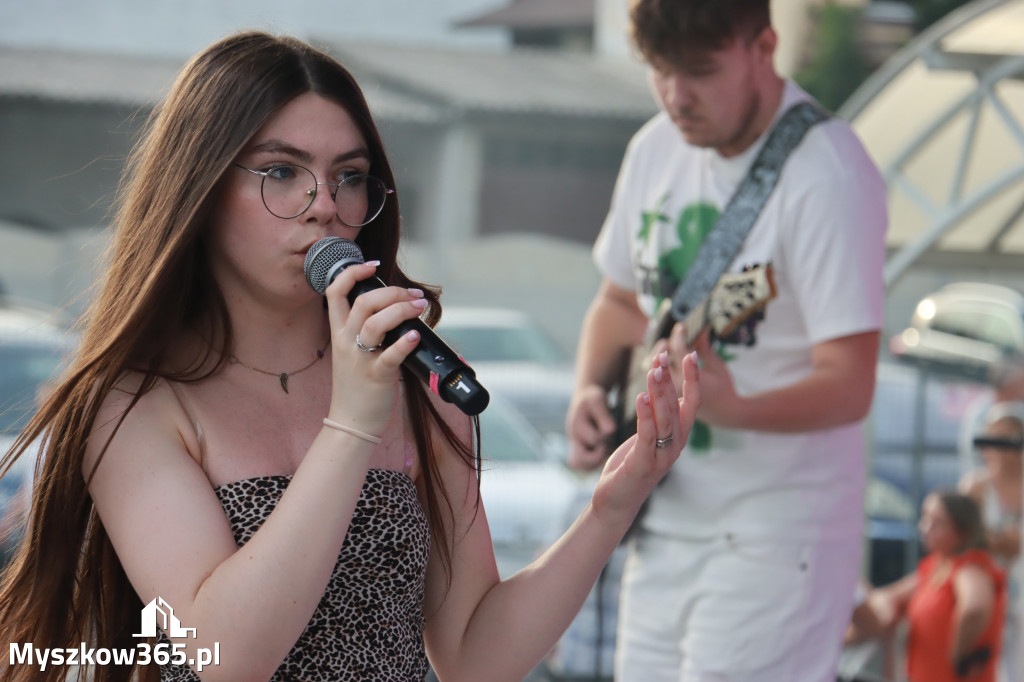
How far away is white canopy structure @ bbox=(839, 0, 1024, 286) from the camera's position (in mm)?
3852

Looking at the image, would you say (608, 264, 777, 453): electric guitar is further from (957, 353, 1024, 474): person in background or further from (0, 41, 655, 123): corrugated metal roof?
(0, 41, 655, 123): corrugated metal roof

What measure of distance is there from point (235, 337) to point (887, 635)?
3434mm

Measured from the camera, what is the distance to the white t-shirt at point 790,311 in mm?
2133

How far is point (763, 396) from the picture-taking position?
2121 mm

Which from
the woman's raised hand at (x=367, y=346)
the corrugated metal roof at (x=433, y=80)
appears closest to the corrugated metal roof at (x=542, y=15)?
the corrugated metal roof at (x=433, y=80)

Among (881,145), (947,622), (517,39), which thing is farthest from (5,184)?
(517,39)

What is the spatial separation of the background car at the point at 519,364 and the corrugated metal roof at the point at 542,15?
12.1 metres

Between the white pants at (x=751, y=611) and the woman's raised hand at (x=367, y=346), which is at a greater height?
the woman's raised hand at (x=367, y=346)

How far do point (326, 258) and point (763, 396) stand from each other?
1028mm

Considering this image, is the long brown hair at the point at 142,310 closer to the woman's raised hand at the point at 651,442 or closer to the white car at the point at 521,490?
the woman's raised hand at the point at 651,442

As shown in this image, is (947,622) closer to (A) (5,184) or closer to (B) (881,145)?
(B) (881,145)

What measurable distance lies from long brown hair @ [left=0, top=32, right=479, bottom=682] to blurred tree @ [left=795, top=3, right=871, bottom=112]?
12.5 metres

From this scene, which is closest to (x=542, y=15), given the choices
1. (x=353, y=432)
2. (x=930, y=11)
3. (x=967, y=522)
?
(x=930, y=11)

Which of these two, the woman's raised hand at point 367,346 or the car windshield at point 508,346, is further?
the car windshield at point 508,346
